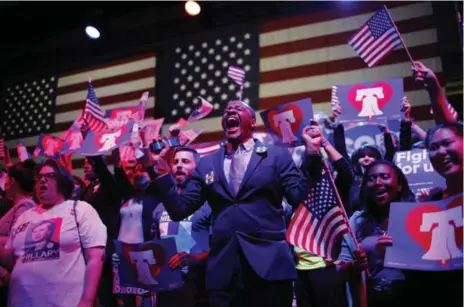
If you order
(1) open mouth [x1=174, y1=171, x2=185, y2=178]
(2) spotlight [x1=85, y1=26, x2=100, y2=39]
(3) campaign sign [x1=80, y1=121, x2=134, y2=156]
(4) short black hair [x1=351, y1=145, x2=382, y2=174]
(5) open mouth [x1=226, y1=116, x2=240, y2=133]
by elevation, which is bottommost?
(1) open mouth [x1=174, y1=171, x2=185, y2=178]

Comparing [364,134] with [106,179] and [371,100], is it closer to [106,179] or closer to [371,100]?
[371,100]

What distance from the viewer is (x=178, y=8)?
7.89 m

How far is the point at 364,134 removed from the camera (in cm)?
439

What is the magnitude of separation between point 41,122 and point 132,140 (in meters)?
5.79

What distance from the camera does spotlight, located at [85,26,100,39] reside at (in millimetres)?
8203

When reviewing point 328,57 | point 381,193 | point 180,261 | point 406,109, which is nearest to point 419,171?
point 406,109

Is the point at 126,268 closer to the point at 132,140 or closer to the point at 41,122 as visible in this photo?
the point at 132,140

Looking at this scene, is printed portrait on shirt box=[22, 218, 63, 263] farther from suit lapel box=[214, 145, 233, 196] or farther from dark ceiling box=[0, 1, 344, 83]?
dark ceiling box=[0, 1, 344, 83]

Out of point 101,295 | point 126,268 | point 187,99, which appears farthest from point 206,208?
point 187,99

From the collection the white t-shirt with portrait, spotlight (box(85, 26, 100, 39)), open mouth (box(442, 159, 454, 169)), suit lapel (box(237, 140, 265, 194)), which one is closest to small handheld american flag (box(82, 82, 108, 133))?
the white t-shirt with portrait

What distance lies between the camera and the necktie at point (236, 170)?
2.58 m

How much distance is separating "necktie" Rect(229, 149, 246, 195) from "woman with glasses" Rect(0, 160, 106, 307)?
2.97 feet

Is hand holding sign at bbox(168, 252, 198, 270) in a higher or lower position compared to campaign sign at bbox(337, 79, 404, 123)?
lower

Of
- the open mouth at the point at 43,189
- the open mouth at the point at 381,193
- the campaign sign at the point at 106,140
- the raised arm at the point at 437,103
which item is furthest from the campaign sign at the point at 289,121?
the open mouth at the point at 43,189
